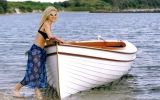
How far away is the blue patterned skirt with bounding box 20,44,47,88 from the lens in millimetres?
12617

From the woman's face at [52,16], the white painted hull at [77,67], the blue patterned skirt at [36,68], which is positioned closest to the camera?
the woman's face at [52,16]

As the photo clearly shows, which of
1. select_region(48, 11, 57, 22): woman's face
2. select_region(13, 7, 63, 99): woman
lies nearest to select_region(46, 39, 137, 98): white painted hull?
select_region(13, 7, 63, 99): woman

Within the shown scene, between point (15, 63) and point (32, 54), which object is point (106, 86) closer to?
point (32, 54)

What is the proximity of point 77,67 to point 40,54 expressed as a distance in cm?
122

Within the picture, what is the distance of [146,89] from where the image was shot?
16484mm

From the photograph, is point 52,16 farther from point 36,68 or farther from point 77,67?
point 77,67

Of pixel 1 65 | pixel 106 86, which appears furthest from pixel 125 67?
pixel 1 65

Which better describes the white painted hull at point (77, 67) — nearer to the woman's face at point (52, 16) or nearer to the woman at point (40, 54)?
the woman at point (40, 54)

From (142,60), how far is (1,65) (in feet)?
21.4

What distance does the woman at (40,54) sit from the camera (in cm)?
1243

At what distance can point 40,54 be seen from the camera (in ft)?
41.8

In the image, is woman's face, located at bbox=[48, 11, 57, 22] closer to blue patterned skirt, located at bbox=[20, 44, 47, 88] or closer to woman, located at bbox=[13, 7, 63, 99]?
woman, located at bbox=[13, 7, 63, 99]

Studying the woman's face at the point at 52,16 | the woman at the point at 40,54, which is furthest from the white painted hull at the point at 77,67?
the woman's face at the point at 52,16

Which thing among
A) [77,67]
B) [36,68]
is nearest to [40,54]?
[36,68]
